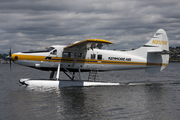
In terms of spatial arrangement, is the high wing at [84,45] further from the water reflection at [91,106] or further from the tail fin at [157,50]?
the tail fin at [157,50]

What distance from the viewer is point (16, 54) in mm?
17312

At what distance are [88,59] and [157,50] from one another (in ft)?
21.1

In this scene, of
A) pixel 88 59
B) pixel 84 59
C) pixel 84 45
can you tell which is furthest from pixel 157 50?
pixel 84 45

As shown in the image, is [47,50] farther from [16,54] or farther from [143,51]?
[143,51]

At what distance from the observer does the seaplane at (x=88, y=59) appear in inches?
683

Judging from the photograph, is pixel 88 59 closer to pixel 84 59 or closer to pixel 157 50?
pixel 84 59

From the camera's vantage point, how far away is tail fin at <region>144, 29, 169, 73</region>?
20.3 m

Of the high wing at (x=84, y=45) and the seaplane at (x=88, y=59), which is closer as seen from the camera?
the high wing at (x=84, y=45)

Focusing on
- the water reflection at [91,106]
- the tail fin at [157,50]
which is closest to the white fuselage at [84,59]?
the tail fin at [157,50]

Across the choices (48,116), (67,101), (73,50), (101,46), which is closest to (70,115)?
(48,116)

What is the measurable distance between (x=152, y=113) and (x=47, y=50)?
33.9ft

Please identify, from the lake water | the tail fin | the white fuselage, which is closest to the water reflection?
the lake water

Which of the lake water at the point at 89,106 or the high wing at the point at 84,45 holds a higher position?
the high wing at the point at 84,45

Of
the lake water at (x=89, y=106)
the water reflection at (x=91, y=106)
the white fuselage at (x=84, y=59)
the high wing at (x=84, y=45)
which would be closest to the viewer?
the lake water at (x=89, y=106)
